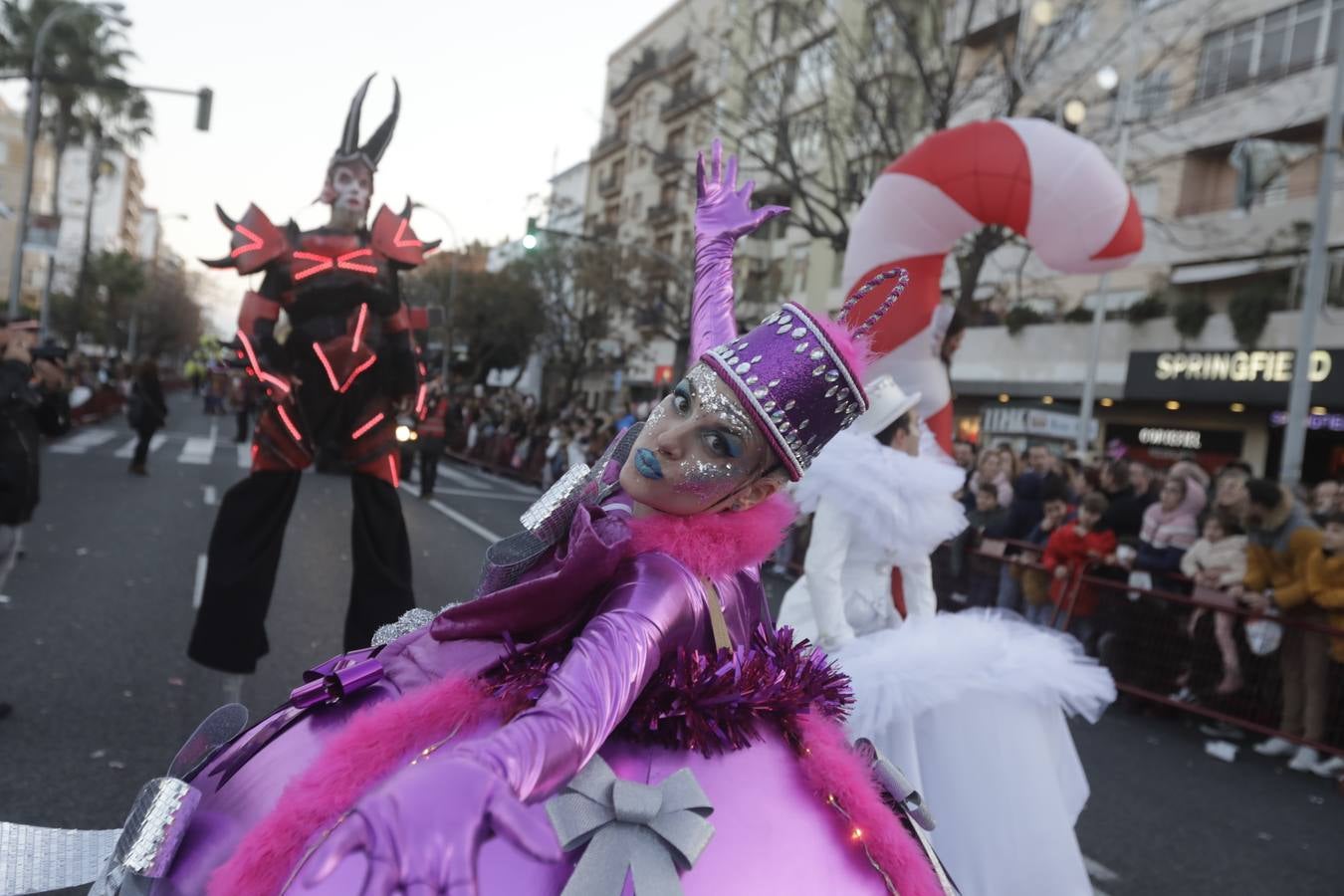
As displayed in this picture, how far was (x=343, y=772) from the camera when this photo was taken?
4.76 ft

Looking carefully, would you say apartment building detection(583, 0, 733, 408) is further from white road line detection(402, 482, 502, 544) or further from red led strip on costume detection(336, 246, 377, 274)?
red led strip on costume detection(336, 246, 377, 274)

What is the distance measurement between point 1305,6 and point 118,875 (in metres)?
24.2

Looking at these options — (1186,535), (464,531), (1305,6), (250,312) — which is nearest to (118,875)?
→ (250,312)

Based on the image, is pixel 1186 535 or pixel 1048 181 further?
pixel 1186 535

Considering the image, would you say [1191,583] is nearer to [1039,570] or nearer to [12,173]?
[1039,570]

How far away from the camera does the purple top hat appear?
5.86ft

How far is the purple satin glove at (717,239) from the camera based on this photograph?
8.48ft

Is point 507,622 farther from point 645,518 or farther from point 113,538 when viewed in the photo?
point 113,538

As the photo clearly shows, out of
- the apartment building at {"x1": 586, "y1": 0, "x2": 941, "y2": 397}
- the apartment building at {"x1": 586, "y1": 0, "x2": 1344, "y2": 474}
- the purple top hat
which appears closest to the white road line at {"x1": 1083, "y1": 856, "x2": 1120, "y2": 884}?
the purple top hat

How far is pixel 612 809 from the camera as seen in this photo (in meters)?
1.46

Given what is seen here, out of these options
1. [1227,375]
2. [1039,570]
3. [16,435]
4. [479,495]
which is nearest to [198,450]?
[479,495]

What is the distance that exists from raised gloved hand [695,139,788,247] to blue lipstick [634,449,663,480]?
1056 mm

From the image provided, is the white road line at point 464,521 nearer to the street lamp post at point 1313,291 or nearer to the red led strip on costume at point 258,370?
the red led strip on costume at point 258,370

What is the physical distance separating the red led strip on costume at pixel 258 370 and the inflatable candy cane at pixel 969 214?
105 inches
